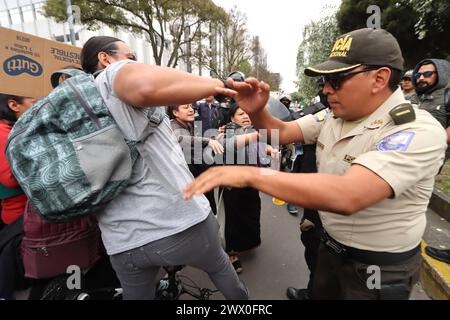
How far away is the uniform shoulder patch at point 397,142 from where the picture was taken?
104 centimetres

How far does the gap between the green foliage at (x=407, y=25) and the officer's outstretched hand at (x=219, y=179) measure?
452 inches

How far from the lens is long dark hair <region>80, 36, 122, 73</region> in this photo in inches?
56.5

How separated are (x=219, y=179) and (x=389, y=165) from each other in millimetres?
631

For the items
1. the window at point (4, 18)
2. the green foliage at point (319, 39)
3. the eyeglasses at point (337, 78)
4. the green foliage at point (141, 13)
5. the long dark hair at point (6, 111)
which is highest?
the window at point (4, 18)

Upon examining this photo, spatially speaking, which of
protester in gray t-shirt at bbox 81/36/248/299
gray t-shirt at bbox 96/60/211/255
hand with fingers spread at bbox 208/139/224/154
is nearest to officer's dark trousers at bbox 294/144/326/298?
hand with fingers spread at bbox 208/139/224/154

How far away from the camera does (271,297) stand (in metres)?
2.50

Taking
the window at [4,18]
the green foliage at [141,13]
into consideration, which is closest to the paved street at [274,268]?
the green foliage at [141,13]

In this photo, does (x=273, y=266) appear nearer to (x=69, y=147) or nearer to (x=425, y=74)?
(x=69, y=147)

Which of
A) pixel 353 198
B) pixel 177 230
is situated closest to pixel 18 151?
pixel 177 230

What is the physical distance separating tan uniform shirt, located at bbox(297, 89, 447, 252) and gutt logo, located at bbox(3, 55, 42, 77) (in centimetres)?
221

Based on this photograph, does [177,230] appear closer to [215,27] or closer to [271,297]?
[271,297]

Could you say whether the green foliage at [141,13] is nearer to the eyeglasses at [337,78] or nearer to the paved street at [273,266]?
the paved street at [273,266]

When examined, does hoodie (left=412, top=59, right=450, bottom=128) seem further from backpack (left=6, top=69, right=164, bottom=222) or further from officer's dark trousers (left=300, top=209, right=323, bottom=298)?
backpack (left=6, top=69, right=164, bottom=222)

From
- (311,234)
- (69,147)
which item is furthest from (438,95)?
(69,147)
